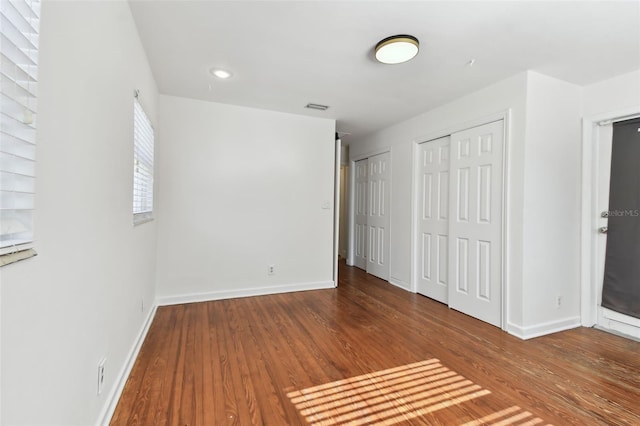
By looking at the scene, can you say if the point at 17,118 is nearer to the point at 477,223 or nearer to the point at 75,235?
the point at 75,235

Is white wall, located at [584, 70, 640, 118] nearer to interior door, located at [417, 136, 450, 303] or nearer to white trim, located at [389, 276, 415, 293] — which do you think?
interior door, located at [417, 136, 450, 303]

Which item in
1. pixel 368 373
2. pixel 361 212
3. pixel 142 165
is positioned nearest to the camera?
pixel 368 373

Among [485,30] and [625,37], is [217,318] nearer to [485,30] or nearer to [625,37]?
[485,30]

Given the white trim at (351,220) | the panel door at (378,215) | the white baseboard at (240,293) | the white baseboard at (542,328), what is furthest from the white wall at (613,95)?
the white baseboard at (240,293)

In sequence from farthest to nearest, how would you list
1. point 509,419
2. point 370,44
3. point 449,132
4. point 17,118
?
point 449,132 < point 370,44 < point 509,419 < point 17,118

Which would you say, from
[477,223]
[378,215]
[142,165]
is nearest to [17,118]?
[142,165]

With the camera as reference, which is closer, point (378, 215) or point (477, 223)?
point (477, 223)

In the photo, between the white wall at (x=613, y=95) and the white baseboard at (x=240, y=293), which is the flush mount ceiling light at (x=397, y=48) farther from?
the white baseboard at (x=240, y=293)

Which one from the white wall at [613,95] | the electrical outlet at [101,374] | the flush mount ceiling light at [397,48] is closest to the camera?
the electrical outlet at [101,374]

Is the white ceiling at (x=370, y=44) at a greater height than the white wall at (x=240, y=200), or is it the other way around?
the white ceiling at (x=370, y=44)

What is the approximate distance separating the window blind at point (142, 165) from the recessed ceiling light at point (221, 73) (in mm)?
735

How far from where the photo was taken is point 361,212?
5383 mm

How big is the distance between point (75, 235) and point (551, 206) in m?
3.56

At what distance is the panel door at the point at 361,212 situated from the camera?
17.1ft
